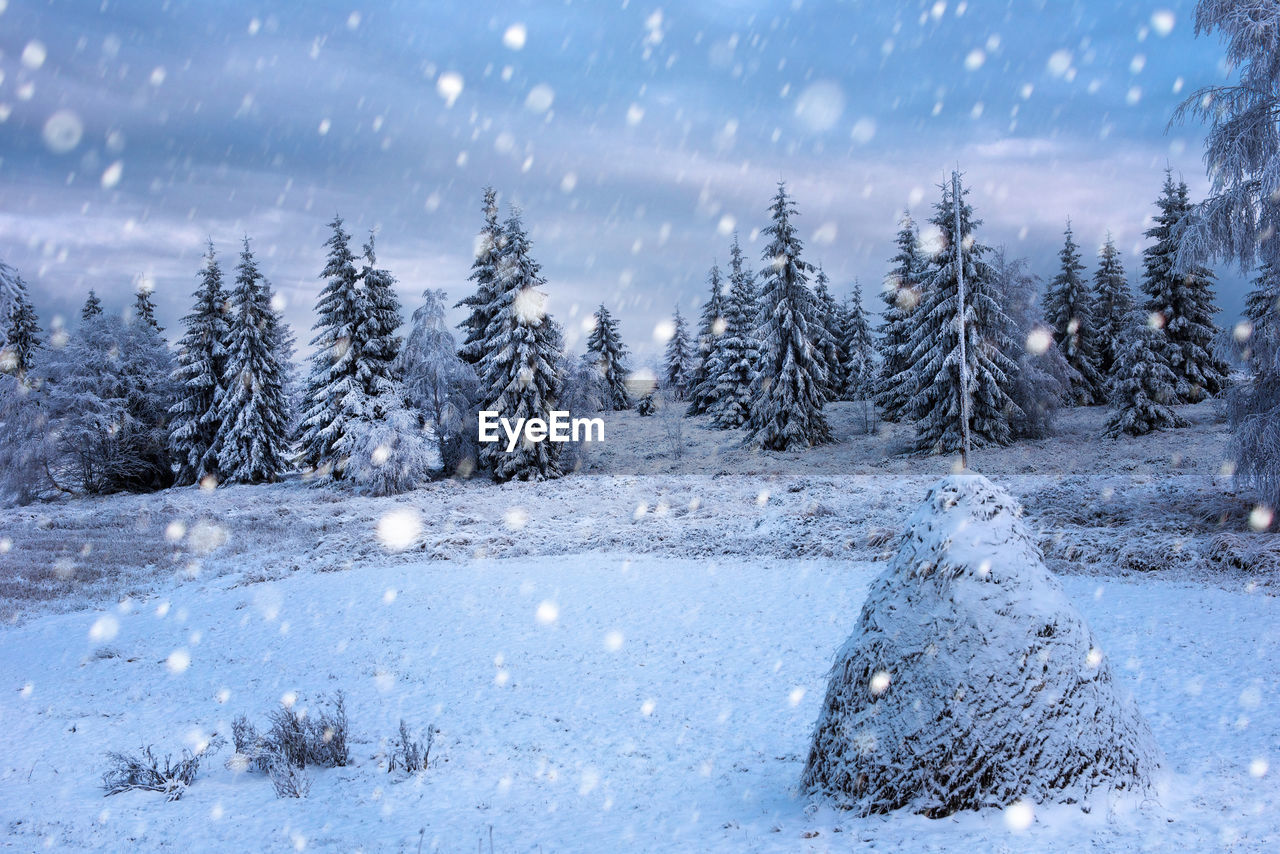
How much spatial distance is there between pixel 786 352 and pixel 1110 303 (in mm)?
21379

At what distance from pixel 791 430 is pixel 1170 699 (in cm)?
3079

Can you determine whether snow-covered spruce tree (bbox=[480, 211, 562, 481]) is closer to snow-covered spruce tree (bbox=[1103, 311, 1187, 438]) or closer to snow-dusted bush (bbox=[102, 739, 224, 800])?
snow-covered spruce tree (bbox=[1103, 311, 1187, 438])

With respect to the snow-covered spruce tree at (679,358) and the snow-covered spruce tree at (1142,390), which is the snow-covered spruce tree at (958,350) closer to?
the snow-covered spruce tree at (1142,390)

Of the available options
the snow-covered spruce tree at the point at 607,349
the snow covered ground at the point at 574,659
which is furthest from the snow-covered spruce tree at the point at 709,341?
the snow covered ground at the point at 574,659

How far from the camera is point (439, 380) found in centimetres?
3322

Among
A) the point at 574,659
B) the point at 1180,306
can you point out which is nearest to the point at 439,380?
the point at 574,659

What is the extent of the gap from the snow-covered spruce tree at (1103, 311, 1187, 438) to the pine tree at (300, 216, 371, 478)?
113 ft

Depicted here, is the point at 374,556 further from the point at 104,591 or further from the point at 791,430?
the point at 791,430

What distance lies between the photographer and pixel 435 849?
468 centimetres

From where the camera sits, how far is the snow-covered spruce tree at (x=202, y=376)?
122ft

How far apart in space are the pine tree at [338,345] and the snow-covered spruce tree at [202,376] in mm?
7178

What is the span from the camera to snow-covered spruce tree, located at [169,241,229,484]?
37.2 m

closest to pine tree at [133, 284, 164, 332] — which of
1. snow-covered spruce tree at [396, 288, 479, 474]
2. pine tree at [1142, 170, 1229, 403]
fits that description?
snow-covered spruce tree at [396, 288, 479, 474]

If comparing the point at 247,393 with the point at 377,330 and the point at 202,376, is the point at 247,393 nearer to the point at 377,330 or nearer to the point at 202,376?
the point at 202,376
